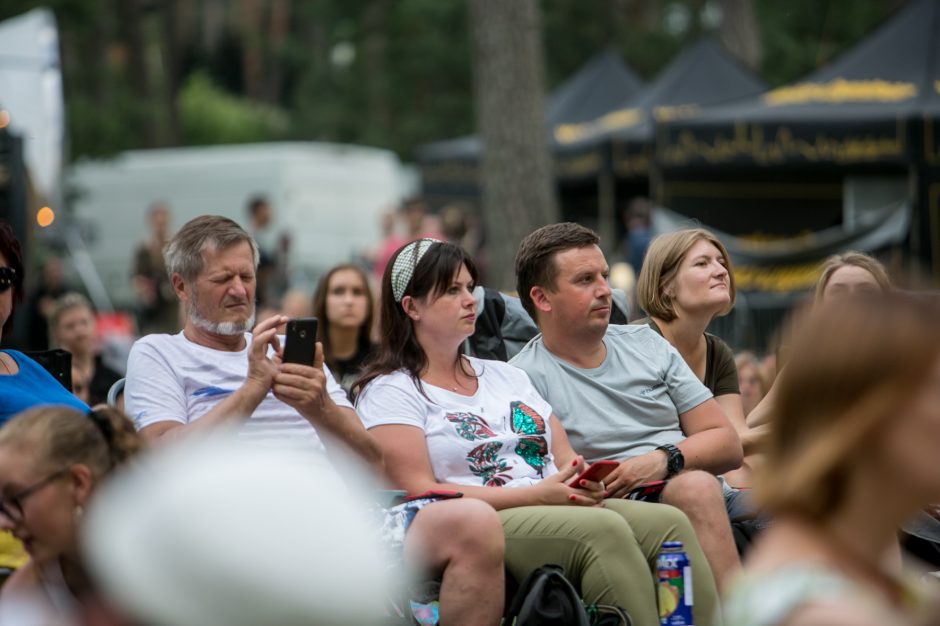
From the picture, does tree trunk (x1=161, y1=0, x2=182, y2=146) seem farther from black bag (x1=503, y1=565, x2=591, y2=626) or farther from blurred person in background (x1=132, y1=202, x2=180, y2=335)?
black bag (x1=503, y1=565, x2=591, y2=626)

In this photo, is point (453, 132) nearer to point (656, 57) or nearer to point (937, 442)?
point (656, 57)

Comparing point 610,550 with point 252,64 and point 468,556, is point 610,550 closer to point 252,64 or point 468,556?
point 468,556

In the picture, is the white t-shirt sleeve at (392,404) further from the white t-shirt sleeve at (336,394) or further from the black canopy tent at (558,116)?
the black canopy tent at (558,116)

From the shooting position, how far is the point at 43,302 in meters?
13.6

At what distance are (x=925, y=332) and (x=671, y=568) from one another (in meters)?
2.38

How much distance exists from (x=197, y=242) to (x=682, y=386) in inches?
71.6

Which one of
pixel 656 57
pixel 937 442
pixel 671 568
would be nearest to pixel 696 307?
pixel 671 568

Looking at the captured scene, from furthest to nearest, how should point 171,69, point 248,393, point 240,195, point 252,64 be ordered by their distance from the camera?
point 252,64
point 171,69
point 240,195
point 248,393

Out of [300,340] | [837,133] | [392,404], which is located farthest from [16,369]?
[837,133]

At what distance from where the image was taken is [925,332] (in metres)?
2.08

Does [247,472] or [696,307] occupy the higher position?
[247,472]

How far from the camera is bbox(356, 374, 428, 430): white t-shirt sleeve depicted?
468 cm

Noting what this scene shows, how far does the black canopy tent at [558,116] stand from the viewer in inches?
781

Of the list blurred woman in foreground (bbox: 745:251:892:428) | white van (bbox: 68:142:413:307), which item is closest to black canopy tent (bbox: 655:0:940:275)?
blurred woman in foreground (bbox: 745:251:892:428)
